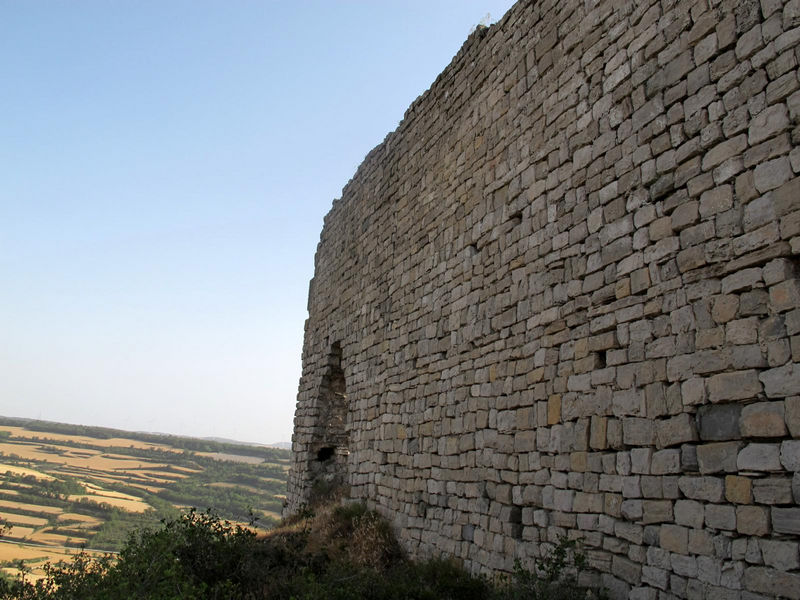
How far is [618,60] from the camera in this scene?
463 cm

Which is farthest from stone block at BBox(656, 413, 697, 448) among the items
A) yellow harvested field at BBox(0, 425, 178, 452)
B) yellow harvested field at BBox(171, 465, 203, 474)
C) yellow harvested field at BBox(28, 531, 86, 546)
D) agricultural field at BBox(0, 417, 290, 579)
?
yellow harvested field at BBox(0, 425, 178, 452)

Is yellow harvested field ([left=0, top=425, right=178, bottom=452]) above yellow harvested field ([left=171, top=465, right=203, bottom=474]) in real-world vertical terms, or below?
above

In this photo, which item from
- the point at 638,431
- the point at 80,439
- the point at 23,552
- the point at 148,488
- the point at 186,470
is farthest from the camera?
the point at 80,439

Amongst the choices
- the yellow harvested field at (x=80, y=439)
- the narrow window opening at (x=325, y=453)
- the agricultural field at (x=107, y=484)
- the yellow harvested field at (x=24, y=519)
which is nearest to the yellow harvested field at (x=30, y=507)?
the agricultural field at (x=107, y=484)

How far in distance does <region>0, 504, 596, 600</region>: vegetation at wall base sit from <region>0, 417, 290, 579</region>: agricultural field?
11256 mm

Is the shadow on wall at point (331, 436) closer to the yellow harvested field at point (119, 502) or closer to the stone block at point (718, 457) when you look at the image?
the stone block at point (718, 457)

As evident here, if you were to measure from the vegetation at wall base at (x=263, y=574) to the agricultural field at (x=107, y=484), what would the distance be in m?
11.3

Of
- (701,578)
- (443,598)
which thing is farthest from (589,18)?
(443,598)

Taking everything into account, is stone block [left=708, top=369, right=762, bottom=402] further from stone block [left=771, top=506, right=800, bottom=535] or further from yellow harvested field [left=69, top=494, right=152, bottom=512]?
yellow harvested field [left=69, top=494, right=152, bottom=512]

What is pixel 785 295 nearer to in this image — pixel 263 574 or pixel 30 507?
pixel 263 574

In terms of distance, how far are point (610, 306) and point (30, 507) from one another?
118 ft

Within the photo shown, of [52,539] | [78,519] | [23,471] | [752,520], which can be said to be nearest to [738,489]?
[752,520]

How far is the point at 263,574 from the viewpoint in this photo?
17.6 feet

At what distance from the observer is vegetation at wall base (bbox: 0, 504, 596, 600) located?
168 inches
